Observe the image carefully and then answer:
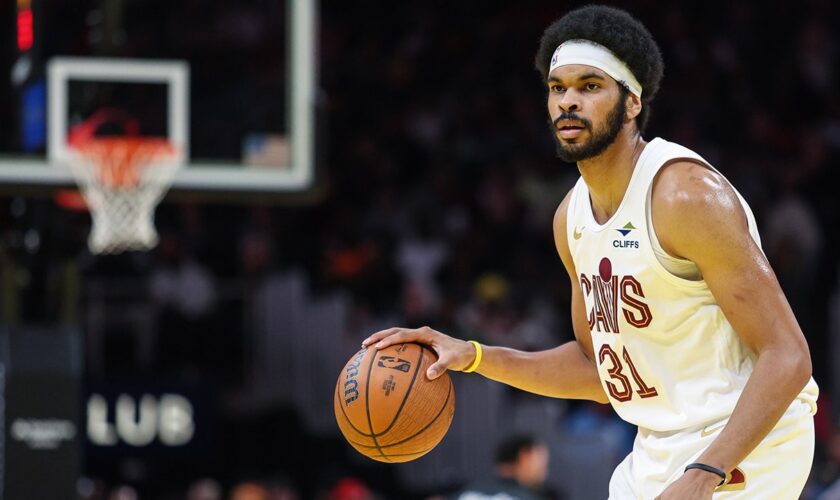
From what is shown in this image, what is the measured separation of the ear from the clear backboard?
4.35 metres

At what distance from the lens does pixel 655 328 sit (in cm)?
359

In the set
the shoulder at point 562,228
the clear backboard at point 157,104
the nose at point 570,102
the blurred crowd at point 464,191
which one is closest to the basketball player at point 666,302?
the nose at point 570,102

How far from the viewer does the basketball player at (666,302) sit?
3.33m

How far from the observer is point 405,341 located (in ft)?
Result: 12.6

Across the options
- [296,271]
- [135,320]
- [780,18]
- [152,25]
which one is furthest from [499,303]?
[780,18]

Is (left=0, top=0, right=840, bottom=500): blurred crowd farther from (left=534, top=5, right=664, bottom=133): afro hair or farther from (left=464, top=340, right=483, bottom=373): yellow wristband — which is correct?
(left=534, top=5, right=664, bottom=133): afro hair

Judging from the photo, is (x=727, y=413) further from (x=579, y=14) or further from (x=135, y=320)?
(x=135, y=320)

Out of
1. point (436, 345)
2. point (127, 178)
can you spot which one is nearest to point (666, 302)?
point (436, 345)

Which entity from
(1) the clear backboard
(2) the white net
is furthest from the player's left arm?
(2) the white net

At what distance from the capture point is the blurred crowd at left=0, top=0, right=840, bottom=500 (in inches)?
440

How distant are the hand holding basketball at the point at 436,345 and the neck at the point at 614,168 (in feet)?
1.74

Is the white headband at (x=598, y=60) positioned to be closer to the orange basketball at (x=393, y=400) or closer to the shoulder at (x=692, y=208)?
the shoulder at (x=692, y=208)

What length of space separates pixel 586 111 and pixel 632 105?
16 cm

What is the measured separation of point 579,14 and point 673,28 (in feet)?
35.5
